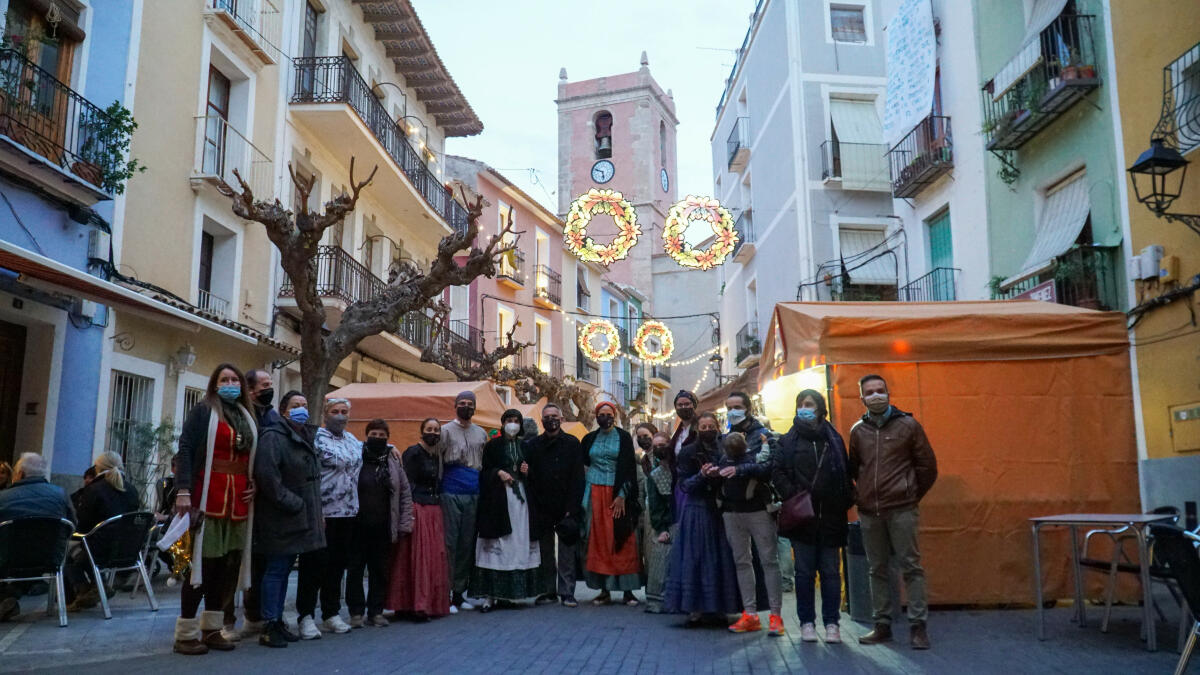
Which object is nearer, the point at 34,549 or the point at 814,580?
the point at 814,580

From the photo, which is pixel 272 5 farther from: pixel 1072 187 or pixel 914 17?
pixel 1072 187

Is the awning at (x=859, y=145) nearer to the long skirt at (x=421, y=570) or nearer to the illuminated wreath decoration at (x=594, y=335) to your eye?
the illuminated wreath decoration at (x=594, y=335)

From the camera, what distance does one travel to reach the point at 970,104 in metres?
16.1

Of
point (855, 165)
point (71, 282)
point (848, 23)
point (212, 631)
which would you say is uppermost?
point (848, 23)

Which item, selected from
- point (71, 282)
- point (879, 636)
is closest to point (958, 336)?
point (879, 636)

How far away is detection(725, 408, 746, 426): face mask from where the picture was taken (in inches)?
295

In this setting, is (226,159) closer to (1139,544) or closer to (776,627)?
(776,627)

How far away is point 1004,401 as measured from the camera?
28.3ft

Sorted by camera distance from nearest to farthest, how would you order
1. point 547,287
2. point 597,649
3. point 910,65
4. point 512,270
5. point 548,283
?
point 597,649, point 910,65, point 512,270, point 547,287, point 548,283

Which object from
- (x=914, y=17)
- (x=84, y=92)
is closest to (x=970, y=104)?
(x=914, y=17)

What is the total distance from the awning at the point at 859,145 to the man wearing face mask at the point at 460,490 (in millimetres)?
17727

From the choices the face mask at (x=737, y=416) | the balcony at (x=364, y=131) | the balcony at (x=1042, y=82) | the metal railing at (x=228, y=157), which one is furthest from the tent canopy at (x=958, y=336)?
the balcony at (x=364, y=131)

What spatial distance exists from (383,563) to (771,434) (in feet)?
10.6

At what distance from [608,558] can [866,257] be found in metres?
16.3
